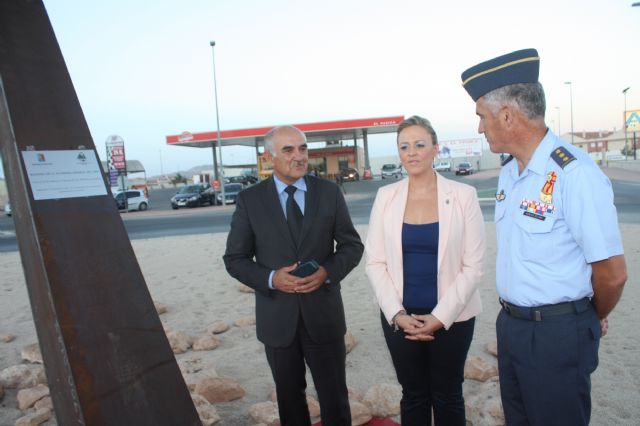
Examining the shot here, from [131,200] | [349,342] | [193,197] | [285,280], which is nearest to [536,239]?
[285,280]

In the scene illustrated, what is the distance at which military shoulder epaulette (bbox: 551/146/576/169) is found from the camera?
1.98m

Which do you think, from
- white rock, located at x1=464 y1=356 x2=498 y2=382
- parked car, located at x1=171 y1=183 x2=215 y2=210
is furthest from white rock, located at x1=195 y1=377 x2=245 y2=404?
parked car, located at x1=171 y1=183 x2=215 y2=210

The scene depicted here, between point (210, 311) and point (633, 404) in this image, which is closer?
point (633, 404)

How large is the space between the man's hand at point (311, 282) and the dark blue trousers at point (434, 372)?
42 cm

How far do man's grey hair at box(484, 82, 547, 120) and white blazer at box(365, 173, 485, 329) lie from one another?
0.68 meters

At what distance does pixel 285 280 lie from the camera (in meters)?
2.70

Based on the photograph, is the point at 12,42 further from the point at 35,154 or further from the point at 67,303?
the point at 67,303

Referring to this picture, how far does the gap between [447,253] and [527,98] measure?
894 millimetres

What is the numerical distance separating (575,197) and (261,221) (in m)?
1.62

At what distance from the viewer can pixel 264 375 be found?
432 cm

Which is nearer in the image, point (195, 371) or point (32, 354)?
point (195, 371)

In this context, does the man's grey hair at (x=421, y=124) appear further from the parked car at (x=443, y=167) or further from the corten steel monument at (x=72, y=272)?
the parked car at (x=443, y=167)

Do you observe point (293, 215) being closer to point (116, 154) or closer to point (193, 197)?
point (193, 197)

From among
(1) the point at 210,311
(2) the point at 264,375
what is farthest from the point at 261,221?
(1) the point at 210,311
